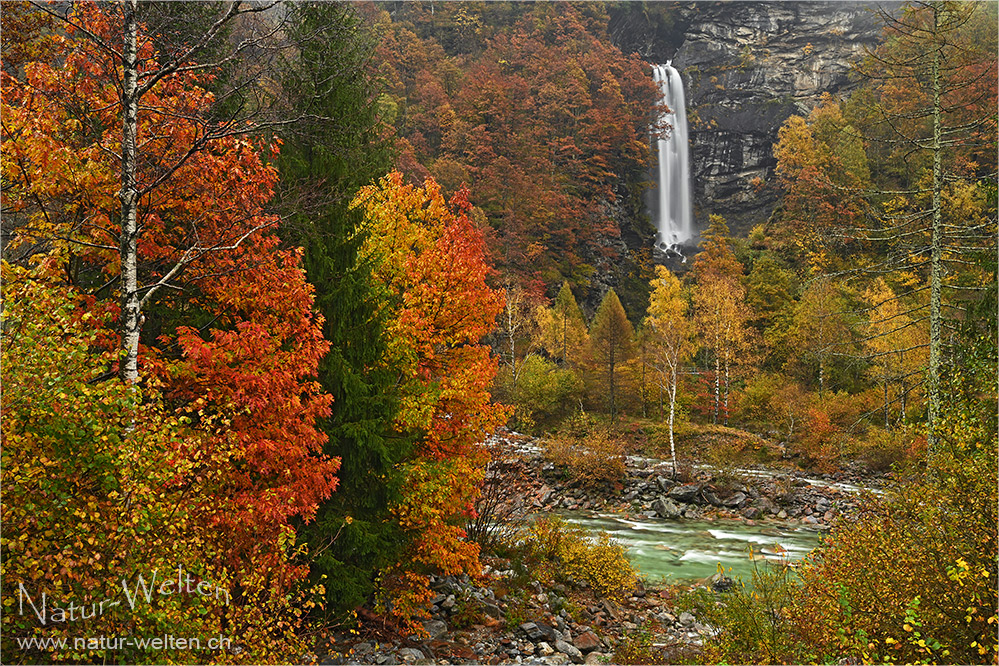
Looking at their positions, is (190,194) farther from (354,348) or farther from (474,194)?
(474,194)

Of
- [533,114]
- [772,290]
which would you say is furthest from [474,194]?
[772,290]

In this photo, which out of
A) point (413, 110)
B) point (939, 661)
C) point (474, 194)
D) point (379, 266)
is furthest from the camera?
point (413, 110)

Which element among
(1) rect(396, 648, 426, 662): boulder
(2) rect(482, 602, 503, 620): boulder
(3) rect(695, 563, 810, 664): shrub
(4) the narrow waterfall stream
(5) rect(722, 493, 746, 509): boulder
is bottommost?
(4) the narrow waterfall stream

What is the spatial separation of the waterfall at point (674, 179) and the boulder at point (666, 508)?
1579 inches

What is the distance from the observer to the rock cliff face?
6475 centimetres

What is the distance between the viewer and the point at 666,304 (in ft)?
121

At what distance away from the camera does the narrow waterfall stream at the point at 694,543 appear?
1697cm

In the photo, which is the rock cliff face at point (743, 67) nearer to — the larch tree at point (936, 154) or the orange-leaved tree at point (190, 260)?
the larch tree at point (936, 154)

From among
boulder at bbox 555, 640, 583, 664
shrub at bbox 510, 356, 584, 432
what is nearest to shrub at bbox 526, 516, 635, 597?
boulder at bbox 555, 640, 583, 664

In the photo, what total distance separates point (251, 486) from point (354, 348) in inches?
111

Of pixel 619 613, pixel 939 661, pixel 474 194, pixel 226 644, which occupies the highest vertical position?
pixel 474 194

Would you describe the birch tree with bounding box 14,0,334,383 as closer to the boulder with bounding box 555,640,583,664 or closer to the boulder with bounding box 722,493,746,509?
the boulder with bounding box 555,640,583,664

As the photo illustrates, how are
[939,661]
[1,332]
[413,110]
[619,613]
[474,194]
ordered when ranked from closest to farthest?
[1,332] < [939,661] < [619,613] < [474,194] < [413,110]

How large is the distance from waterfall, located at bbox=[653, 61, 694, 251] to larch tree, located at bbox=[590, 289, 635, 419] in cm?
2894
